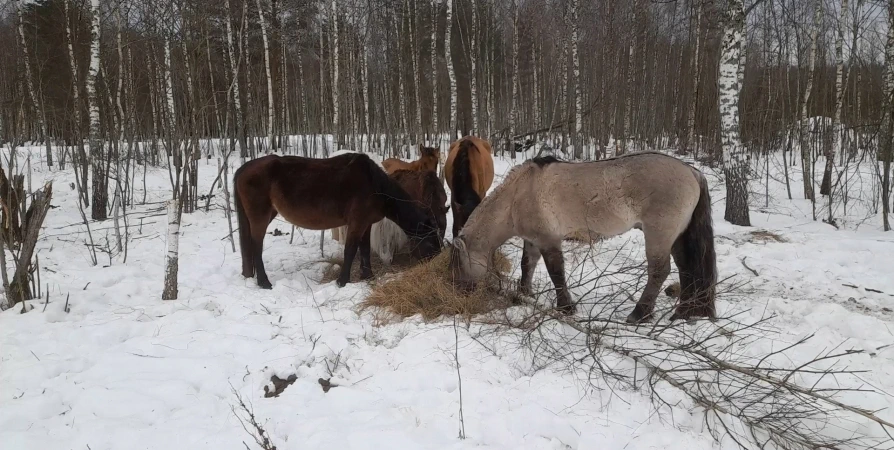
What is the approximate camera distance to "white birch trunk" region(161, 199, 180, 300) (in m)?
4.67

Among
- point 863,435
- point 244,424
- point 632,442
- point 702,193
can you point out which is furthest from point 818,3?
point 244,424

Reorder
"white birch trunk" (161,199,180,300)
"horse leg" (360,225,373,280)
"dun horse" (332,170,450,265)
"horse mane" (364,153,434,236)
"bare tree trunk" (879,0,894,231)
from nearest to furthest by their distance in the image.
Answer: "white birch trunk" (161,199,180,300) < "horse mane" (364,153,434,236) < "horse leg" (360,225,373,280) < "dun horse" (332,170,450,265) < "bare tree trunk" (879,0,894,231)

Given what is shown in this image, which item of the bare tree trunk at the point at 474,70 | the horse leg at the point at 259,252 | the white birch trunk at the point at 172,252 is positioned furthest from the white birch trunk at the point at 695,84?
the white birch trunk at the point at 172,252

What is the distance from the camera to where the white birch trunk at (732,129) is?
7.27 metres

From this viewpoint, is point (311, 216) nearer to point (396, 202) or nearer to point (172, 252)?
point (396, 202)

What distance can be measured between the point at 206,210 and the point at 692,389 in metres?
9.83

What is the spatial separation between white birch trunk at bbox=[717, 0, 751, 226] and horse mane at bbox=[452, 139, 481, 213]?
4297mm

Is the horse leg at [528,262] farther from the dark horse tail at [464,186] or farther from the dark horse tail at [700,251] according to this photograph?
the dark horse tail at [464,186]

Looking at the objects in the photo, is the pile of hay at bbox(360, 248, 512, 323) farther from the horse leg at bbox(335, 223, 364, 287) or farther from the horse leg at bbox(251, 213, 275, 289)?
the horse leg at bbox(251, 213, 275, 289)

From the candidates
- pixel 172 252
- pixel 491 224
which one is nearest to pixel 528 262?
pixel 491 224

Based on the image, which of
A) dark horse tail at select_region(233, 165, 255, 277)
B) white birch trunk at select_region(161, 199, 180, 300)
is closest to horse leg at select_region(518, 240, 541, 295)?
dark horse tail at select_region(233, 165, 255, 277)

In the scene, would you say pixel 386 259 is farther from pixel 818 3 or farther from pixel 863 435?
pixel 818 3

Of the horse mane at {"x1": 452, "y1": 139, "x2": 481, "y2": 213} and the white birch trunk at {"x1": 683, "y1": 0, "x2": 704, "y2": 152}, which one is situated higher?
the white birch trunk at {"x1": 683, "y1": 0, "x2": 704, "y2": 152}

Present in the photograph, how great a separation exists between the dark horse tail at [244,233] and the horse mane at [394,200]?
4.73 ft
